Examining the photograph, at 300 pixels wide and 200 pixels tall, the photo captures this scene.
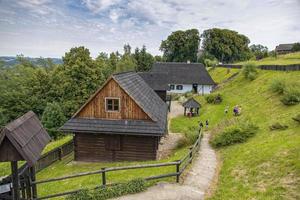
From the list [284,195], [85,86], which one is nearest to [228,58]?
[85,86]

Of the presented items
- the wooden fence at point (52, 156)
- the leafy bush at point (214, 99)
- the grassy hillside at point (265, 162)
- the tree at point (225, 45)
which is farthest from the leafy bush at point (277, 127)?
the tree at point (225, 45)

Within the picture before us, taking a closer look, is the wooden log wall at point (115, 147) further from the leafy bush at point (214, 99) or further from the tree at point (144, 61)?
the tree at point (144, 61)

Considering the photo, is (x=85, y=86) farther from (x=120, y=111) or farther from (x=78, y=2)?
(x=120, y=111)

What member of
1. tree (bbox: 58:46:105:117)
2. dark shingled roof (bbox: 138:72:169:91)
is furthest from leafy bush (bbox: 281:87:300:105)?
tree (bbox: 58:46:105:117)

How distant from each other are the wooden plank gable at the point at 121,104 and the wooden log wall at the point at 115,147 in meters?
1.51

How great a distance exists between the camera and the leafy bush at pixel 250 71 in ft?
122

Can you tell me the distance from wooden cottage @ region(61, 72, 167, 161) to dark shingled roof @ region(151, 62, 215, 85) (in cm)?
3423

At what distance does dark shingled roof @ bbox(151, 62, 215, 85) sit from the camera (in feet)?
163

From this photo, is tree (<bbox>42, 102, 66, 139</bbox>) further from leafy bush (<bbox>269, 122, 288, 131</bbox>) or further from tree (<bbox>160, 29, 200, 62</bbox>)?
tree (<bbox>160, 29, 200, 62</bbox>)

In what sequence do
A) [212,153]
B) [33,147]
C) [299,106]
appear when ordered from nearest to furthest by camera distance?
[33,147], [212,153], [299,106]

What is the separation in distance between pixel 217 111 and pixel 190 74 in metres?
22.7

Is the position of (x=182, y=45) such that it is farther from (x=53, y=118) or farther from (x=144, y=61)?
(x=53, y=118)

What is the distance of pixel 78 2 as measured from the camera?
2502cm

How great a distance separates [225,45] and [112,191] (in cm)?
8182
